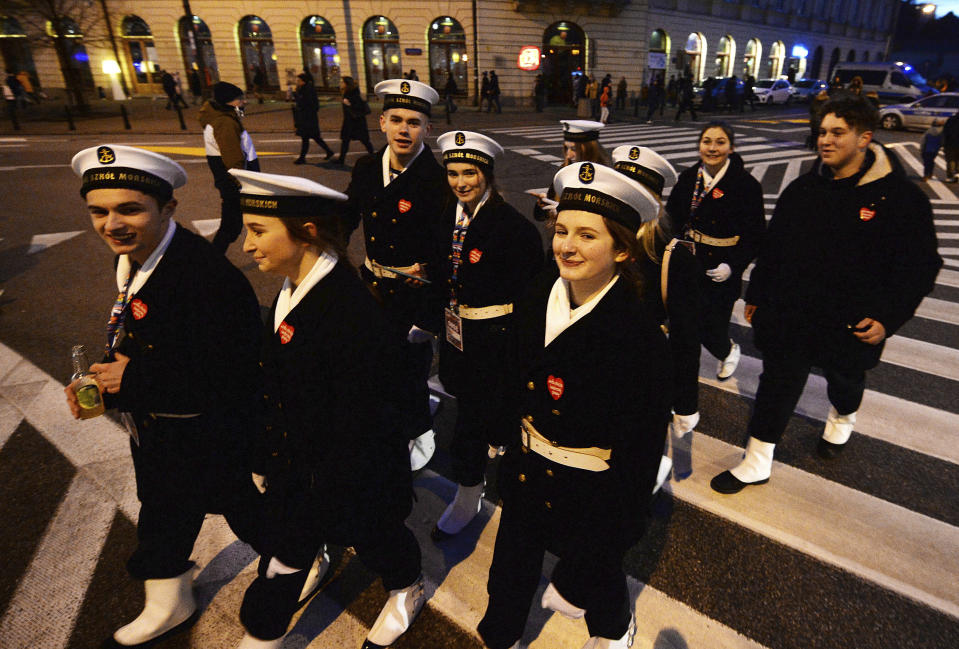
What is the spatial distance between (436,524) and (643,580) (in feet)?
3.96

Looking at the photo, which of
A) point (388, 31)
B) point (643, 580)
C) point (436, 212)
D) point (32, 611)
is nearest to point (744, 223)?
point (436, 212)

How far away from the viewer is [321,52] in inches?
1188

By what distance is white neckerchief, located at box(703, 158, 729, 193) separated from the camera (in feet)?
13.4

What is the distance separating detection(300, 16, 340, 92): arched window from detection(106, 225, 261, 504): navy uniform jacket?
A: 3202 cm

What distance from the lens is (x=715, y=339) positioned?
4.45 meters

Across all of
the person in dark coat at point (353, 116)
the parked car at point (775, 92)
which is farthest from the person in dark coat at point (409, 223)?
the parked car at point (775, 92)

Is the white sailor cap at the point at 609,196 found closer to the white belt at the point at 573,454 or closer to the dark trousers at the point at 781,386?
the white belt at the point at 573,454

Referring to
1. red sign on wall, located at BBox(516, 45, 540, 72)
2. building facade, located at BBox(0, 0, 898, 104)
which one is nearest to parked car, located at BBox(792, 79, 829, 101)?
building facade, located at BBox(0, 0, 898, 104)

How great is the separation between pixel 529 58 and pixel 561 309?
3157cm

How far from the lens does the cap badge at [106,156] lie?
2080 millimetres

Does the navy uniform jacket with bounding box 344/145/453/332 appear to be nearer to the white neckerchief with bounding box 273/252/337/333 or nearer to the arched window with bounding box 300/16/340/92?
the white neckerchief with bounding box 273/252/337/333

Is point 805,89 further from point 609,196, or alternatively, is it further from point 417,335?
point 609,196

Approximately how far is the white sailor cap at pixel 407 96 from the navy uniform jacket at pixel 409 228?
12.1 inches

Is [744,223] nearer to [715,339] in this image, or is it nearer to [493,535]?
[715,339]
